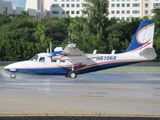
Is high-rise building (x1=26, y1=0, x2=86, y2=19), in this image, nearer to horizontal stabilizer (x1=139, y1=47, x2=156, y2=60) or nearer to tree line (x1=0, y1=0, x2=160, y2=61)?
tree line (x1=0, y1=0, x2=160, y2=61)

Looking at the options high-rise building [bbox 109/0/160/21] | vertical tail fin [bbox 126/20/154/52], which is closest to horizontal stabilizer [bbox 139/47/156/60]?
vertical tail fin [bbox 126/20/154/52]

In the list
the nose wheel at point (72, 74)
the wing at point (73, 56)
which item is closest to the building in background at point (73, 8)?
the wing at point (73, 56)

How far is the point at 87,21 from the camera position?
67688mm

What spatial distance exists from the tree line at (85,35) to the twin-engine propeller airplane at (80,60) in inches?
960

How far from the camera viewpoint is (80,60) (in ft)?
104

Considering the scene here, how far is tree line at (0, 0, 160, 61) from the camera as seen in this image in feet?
187

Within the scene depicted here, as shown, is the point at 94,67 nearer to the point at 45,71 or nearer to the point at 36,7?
the point at 45,71

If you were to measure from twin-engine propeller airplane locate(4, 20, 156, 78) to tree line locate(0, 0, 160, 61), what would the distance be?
24373 mm

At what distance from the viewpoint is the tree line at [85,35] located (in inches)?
2245

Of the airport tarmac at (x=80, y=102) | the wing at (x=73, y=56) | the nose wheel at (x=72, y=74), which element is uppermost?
the wing at (x=73, y=56)

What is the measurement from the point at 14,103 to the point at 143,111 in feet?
13.7

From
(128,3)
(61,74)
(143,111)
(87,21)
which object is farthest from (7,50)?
(128,3)

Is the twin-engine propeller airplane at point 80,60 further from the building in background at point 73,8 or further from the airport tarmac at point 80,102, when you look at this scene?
the building in background at point 73,8

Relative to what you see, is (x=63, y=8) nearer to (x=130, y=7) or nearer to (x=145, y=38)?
(x=130, y=7)
